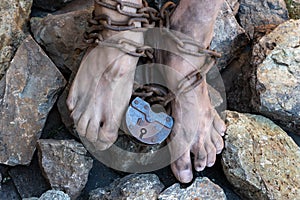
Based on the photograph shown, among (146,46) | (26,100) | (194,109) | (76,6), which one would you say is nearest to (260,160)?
(194,109)

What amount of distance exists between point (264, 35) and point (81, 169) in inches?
28.4

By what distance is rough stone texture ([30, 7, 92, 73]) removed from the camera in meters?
1.62

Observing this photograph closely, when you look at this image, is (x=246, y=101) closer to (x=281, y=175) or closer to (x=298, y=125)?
(x=298, y=125)

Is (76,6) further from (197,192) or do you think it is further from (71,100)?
(197,192)

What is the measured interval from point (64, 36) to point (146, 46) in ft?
1.03

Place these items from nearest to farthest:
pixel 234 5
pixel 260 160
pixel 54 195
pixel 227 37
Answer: pixel 54 195 < pixel 260 160 < pixel 227 37 < pixel 234 5

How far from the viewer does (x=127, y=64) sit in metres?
1.43

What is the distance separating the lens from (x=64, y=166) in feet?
4.75

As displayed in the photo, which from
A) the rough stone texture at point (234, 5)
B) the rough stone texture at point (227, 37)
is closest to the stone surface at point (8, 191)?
the rough stone texture at point (227, 37)

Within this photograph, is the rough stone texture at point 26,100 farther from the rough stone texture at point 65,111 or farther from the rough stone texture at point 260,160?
the rough stone texture at point 260,160

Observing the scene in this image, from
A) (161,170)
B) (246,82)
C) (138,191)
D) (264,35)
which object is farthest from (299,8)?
(138,191)

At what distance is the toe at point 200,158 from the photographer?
1.50 meters

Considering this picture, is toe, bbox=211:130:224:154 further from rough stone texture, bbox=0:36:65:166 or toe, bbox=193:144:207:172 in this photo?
rough stone texture, bbox=0:36:65:166

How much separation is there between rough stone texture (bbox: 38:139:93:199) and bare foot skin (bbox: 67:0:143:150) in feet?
0.18
